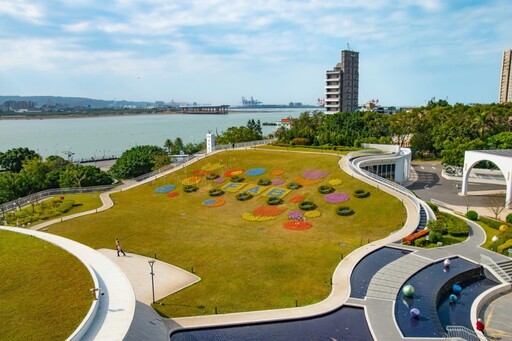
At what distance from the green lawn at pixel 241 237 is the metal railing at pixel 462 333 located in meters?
8.89

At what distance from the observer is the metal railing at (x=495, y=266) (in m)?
31.2

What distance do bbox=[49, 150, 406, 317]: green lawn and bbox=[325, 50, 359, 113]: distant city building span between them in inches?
4762

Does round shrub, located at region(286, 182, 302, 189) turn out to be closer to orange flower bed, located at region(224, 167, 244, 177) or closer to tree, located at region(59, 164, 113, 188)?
orange flower bed, located at region(224, 167, 244, 177)

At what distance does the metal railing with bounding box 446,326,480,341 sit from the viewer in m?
23.2

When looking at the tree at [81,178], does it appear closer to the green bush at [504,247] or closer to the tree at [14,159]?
the tree at [14,159]

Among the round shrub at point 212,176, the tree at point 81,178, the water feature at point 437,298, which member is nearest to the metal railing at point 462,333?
the water feature at point 437,298

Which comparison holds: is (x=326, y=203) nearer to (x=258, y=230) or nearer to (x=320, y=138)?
(x=258, y=230)

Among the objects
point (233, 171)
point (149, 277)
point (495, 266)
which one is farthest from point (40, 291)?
point (233, 171)

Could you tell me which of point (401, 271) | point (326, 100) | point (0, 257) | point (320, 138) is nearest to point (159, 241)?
point (0, 257)

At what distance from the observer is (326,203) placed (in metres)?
50.8

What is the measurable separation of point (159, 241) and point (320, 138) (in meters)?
46.8

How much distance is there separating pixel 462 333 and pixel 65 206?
178 feet

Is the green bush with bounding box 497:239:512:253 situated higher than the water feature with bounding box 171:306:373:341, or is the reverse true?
the green bush with bounding box 497:239:512:253

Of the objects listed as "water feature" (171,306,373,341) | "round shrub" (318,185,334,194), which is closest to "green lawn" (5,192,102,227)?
"round shrub" (318,185,334,194)
